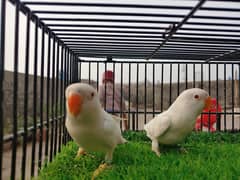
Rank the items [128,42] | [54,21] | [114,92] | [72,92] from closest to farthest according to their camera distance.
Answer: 1. [72,92]
2. [54,21]
3. [128,42]
4. [114,92]

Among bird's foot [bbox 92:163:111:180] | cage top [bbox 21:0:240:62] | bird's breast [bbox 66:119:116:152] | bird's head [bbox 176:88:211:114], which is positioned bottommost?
bird's foot [bbox 92:163:111:180]

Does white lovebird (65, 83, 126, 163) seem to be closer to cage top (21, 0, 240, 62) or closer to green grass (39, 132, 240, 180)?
green grass (39, 132, 240, 180)

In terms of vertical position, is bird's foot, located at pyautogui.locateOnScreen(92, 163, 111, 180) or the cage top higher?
the cage top

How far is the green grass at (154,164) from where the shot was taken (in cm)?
203

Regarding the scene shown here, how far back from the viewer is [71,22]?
268 centimetres

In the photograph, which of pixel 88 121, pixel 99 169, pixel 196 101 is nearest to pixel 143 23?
pixel 196 101

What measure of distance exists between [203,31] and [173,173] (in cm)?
160

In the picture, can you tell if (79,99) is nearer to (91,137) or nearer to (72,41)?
(91,137)

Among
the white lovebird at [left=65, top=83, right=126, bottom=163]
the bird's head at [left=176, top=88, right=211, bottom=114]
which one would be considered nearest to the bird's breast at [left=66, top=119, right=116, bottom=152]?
the white lovebird at [left=65, top=83, right=126, bottom=163]

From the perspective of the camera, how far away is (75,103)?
186cm

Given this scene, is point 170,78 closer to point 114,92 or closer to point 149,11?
point 114,92

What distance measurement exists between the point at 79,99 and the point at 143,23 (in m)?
1.12

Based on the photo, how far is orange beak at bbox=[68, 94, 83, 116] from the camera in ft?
6.11

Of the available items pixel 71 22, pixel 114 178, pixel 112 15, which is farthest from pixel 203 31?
pixel 114 178
